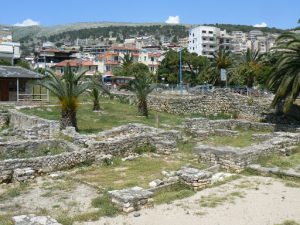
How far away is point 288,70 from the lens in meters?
26.2

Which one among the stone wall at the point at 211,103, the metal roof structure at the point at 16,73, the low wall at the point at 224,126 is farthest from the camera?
the metal roof structure at the point at 16,73

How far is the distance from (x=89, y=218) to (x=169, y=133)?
10.4 m

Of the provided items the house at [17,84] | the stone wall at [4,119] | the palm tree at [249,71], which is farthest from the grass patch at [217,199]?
the palm tree at [249,71]

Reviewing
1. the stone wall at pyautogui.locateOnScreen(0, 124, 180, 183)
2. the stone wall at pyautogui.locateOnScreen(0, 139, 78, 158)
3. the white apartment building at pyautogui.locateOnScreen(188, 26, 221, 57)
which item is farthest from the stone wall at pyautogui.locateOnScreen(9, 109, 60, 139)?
the white apartment building at pyautogui.locateOnScreen(188, 26, 221, 57)

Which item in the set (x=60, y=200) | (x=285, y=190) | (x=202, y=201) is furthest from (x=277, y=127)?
(x=60, y=200)

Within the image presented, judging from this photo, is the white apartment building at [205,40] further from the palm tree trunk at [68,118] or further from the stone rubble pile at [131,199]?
the stone rubble pile at [131,199]

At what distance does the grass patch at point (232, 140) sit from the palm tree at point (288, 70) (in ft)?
12.3

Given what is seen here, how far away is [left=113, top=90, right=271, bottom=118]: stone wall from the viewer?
1302 inches

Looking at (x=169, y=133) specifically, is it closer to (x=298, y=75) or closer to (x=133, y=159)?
(x=133, y=159)

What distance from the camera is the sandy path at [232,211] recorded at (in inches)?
380

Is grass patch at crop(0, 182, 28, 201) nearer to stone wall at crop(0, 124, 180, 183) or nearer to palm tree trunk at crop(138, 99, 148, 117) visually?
stone wall at crop(0, 124, 180, 183)

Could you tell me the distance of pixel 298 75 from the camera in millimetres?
25172

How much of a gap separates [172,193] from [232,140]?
11264 millimetres

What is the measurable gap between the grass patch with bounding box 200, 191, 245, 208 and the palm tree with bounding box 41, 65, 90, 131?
38.4ft
